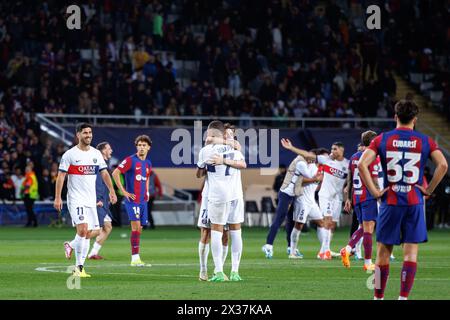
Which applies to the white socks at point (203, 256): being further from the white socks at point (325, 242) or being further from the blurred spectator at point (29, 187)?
Answer: the blurred spectator at point (29, 187)

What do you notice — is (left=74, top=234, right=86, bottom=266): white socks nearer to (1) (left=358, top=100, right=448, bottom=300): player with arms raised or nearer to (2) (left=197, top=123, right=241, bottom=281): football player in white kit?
(2) (left=197, top=123, right=241, bottom=281): football player in white kit

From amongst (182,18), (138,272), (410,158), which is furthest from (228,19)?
(410,158)

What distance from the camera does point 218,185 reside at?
58.3 feet

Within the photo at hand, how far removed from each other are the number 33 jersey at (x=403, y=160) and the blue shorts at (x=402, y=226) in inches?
3.2

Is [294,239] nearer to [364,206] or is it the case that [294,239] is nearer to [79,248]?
[364,206]

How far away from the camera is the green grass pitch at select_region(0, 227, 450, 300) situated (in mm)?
15305

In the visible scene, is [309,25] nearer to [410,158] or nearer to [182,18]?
[182,18]

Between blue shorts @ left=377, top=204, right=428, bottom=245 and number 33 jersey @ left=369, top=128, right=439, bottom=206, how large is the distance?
8 cm

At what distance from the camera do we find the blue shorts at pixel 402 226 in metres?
13.3

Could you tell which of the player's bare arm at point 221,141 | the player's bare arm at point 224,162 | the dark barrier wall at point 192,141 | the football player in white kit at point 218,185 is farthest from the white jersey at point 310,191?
the dark barrier wall at point 192,141

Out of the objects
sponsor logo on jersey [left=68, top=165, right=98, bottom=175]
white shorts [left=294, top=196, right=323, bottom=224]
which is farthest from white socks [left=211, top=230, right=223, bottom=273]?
white shorts [left=294, top=196, right=323, bottom=224]

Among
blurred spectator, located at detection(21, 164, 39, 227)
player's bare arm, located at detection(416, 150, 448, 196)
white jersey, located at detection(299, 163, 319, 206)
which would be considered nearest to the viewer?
player's bare arm, located at detection(416, 150, 448, 196)

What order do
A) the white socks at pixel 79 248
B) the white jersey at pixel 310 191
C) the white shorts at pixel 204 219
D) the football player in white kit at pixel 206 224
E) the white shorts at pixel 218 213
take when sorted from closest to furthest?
the white shorts at pixel 218 213 < the football player in white kit at pixel 206 224 < the white shorts at pixel 204 219 < the white socks at pixel 79 248 < the white jersey at pixel 310 191
